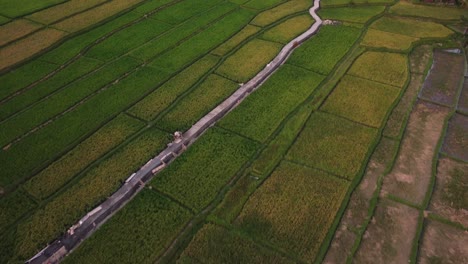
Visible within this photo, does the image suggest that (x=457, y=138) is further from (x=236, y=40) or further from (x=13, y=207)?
(x=13, y=207)

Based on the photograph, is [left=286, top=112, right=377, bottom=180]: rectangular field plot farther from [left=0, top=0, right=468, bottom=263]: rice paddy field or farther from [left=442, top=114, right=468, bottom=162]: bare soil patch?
[left=442, top=114, right=468, bottom=162]: bare soil patch

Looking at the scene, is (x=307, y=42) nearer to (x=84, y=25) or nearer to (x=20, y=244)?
(x=84, y=25)

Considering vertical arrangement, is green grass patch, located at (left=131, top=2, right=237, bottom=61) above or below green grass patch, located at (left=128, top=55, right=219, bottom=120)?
above

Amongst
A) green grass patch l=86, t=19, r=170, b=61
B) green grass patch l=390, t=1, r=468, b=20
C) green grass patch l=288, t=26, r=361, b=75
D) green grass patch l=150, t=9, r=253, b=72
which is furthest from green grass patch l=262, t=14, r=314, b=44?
green grass patch l=86, t=19, r=170, b=61

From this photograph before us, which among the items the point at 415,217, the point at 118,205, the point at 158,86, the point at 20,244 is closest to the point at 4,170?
the point at 20,244

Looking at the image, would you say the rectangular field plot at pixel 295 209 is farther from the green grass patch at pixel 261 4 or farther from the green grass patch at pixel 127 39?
the green grass patch at pixel 261 4

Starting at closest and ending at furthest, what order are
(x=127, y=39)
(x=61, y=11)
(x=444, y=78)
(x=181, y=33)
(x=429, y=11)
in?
(x=444, y=78) < (x=127, y=39) < (x=181, y=33) < (x=429, y=11) < (x=61, y=11)

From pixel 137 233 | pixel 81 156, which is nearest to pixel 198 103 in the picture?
pixel 81 156
